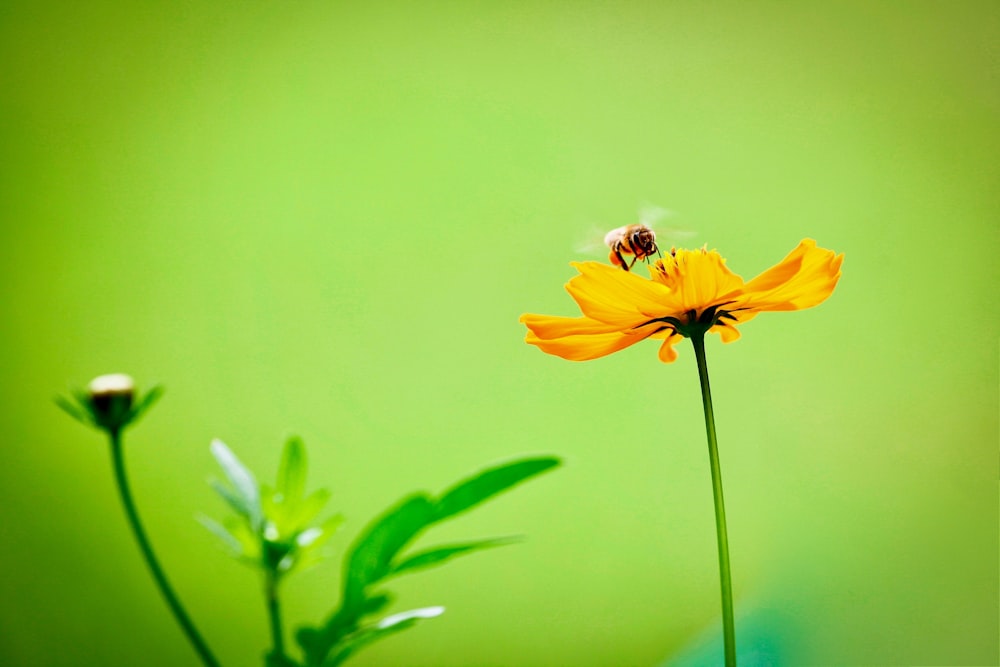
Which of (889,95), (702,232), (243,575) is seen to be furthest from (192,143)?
(889,95)

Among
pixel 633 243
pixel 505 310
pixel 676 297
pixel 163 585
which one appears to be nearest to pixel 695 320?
pixel 676 297

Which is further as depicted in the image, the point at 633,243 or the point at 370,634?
the point at 633,243

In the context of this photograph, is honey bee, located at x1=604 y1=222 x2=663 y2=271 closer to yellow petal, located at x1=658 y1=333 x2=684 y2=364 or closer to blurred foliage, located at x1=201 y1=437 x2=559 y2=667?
yellow petal, located at x1=658 y1=333 x2=684 y2=364

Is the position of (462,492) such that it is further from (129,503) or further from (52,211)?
(52,211)

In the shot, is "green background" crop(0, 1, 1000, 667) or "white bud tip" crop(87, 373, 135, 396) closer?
"white bud tip" crop(87, 373, 135, 396)

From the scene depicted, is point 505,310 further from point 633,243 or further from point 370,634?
point 370,634

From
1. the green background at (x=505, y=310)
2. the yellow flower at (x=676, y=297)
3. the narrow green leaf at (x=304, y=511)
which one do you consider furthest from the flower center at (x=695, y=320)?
the green background at (x=505, y=310)

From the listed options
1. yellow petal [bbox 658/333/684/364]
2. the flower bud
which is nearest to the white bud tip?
the flower bud
